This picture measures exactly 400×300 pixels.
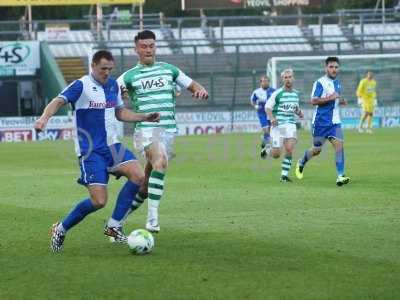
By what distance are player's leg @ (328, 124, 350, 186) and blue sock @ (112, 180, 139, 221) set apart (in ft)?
26.1

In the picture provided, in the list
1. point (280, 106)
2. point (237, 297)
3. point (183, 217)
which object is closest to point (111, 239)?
point (183, 217)

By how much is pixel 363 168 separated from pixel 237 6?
35695 mm

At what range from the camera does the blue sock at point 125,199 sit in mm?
11977

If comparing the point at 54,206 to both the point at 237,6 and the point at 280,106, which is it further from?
the point at 237,6

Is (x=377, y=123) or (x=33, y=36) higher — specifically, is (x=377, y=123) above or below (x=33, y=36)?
below

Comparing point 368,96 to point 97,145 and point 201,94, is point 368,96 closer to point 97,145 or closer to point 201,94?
point 201,94

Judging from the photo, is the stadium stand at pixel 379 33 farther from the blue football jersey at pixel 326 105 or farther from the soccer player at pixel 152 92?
the soccer player at pixel 152 92

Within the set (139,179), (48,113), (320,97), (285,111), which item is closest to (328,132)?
(320,97)

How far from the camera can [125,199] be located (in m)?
12.0

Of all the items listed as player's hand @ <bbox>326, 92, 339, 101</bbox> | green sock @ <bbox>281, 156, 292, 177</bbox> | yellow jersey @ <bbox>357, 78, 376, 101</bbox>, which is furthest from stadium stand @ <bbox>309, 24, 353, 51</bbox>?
player's hand @ <bbox>326, 92, 339, 101</bbox>

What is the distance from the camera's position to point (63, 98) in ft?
38.1

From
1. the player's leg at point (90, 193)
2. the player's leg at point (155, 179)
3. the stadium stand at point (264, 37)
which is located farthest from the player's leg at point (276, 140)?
the stadium stand at point (264, 37)

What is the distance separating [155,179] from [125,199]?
85 centimetres

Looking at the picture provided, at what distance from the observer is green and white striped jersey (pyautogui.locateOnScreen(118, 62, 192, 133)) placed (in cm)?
1332
